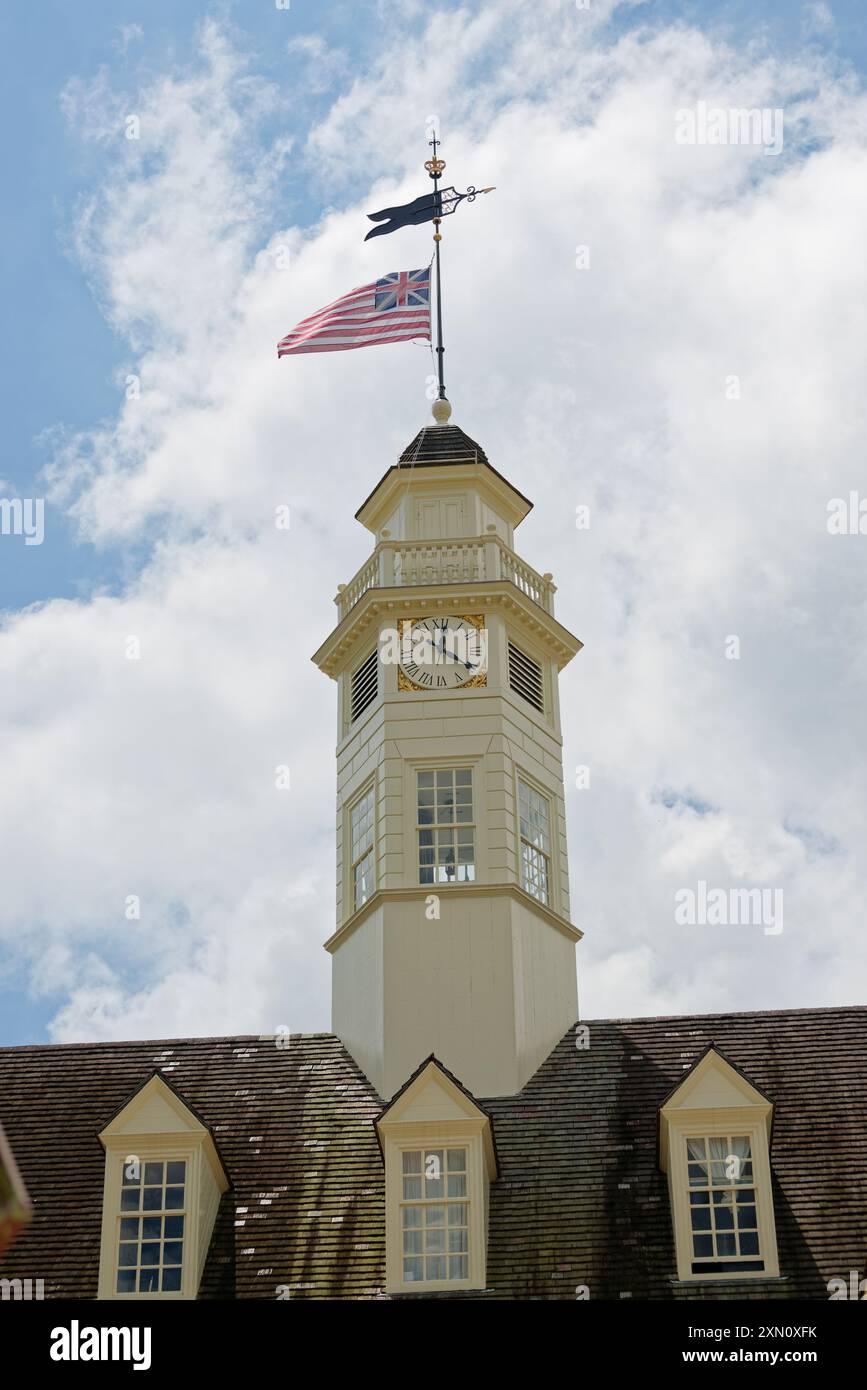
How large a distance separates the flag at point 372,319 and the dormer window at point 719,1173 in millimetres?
14103

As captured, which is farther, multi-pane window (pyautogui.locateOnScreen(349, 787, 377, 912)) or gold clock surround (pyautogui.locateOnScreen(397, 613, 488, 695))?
gold clock surround (pyautogui.locateOnScreen(397, 613, 488, 695))

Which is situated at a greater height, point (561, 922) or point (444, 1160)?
point (561, 922)

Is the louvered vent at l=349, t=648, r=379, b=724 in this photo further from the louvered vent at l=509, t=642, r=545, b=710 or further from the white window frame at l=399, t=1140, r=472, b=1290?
the white window frame at l=399, t=1140, r=472, b=1290

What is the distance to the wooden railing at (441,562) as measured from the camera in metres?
30.5

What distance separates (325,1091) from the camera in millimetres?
27109

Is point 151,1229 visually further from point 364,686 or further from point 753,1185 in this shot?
point 364,686

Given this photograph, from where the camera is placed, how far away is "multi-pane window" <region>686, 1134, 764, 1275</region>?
23141mm

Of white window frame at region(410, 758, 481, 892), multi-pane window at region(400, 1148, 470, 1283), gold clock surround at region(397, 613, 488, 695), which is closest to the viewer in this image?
multi-pane window at region(400, 1148, 470, 1283)

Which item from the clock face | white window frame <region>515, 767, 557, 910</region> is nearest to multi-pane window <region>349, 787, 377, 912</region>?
the clock face

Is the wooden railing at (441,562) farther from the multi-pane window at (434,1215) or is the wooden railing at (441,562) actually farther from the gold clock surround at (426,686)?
the multi-pane window at (434,1215)

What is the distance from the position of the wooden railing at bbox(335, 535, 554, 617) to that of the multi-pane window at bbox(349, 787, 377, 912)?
3.88 m
